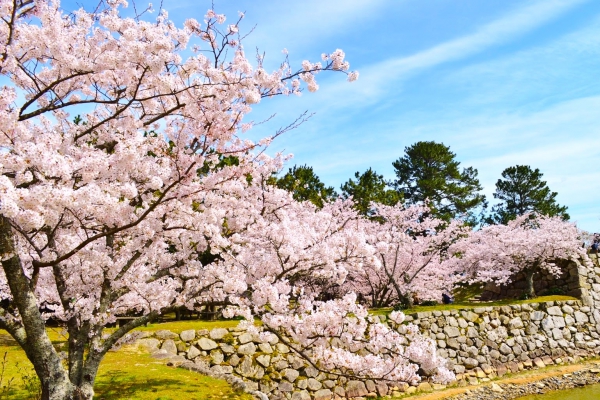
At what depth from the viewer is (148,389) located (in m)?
7.56

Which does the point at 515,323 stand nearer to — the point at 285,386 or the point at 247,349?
the point at 285,386

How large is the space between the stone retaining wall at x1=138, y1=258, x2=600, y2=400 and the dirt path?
0.37 metres


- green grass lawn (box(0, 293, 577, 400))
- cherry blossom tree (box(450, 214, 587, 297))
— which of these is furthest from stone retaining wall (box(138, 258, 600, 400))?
cherry blossom tree (box(450, 214, 587, 297))

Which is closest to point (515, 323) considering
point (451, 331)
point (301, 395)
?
point (451, 331)

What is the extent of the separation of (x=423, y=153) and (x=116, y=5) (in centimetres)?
3153

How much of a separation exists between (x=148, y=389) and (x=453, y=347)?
10442 millimetres

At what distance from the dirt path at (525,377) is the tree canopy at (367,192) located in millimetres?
10232

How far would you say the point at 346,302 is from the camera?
592 centimetres

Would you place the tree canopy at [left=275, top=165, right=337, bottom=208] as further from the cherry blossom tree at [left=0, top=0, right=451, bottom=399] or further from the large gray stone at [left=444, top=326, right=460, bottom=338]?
the cherry blossom tree at [left=0, top=0, right=451, bottom=399]

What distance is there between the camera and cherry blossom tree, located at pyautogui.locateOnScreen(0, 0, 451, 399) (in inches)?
171

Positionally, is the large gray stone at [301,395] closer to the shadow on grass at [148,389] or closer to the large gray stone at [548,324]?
the shadow on grass at [148,389]

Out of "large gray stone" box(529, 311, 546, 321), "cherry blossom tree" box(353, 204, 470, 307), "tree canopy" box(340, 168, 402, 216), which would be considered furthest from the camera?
"tree canopy" box(340, 168, 402, 216)

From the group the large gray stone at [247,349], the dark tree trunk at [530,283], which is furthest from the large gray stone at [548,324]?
the large gray stone at [247,349]

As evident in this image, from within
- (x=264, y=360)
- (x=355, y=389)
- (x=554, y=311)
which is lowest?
(x=355, y=389)
